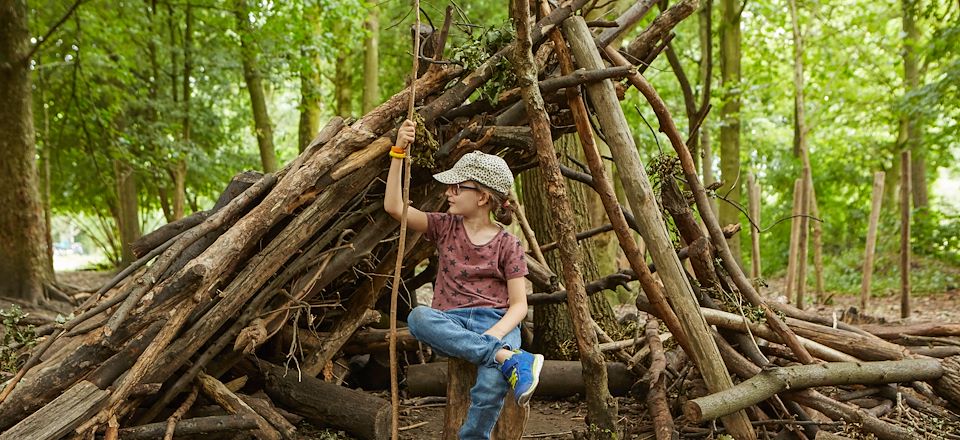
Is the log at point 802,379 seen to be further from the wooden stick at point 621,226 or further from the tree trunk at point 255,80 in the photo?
the tree trunk at point 255,80

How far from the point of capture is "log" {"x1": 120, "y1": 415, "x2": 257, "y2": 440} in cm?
361

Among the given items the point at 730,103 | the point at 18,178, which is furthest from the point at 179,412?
the point at 730,103

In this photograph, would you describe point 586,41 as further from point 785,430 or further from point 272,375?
point 272,375

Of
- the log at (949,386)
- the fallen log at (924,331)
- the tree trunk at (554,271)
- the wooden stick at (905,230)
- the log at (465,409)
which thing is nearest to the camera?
the log at (465,409)

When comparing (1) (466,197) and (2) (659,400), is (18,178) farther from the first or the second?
(2) (659,400)

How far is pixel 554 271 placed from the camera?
5.93m

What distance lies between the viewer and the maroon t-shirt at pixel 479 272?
344cm

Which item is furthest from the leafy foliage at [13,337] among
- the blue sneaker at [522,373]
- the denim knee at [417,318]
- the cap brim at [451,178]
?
the blue sneaker at [522,373]

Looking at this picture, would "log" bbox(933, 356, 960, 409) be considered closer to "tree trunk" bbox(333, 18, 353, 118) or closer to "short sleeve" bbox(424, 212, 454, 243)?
"short sleeve" bbox(424, 212, 454, 243)

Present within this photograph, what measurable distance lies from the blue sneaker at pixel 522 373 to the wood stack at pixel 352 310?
916 mm

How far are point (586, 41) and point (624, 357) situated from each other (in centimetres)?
235

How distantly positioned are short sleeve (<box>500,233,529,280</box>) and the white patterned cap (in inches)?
10.2

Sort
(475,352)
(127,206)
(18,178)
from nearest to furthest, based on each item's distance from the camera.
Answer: (475,352), (18,178), (127,206)

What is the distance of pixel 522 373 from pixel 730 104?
1015cm
